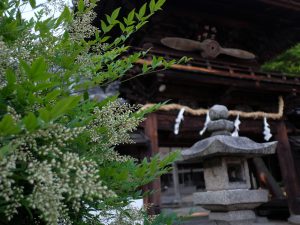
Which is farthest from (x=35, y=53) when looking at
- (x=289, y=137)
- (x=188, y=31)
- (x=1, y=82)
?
(x=289, y=137)

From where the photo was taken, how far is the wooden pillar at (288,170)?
28.0 ft

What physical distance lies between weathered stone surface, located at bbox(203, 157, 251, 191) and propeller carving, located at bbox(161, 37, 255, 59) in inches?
191

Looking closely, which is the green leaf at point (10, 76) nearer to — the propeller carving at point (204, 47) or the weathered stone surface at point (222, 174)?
the weathered stone surface at point (222, 174)

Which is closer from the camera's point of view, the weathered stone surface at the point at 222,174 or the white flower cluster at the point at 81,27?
the white flower cluster at the point at 81,27

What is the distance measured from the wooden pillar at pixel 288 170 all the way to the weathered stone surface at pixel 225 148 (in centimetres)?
467

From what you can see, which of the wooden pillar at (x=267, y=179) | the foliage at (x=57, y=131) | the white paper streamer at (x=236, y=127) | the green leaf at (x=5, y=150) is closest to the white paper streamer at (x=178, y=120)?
the white paper streamer at (x=236, y=127)

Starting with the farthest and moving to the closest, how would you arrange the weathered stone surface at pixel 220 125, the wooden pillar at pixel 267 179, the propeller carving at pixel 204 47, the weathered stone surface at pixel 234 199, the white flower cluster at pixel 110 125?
the wooden pillar at pixel 267 179, the propeller carving at pixel 204 47, the weathered stone surface at pixel 220 125, the weathered stone surface at pixel 234 199, the white flower cluster at pixel 110 125

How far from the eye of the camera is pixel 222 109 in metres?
4.89

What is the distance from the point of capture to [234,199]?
435cm

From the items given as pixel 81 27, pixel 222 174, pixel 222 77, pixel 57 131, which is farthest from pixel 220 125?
pixel 57 131

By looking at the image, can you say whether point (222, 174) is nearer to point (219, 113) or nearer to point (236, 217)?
point (236, 217)

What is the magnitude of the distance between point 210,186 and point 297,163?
21.5 ft

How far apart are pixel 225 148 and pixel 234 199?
77 cm

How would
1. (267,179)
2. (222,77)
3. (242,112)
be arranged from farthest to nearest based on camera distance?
(267,179), (242,112), (222,77)
